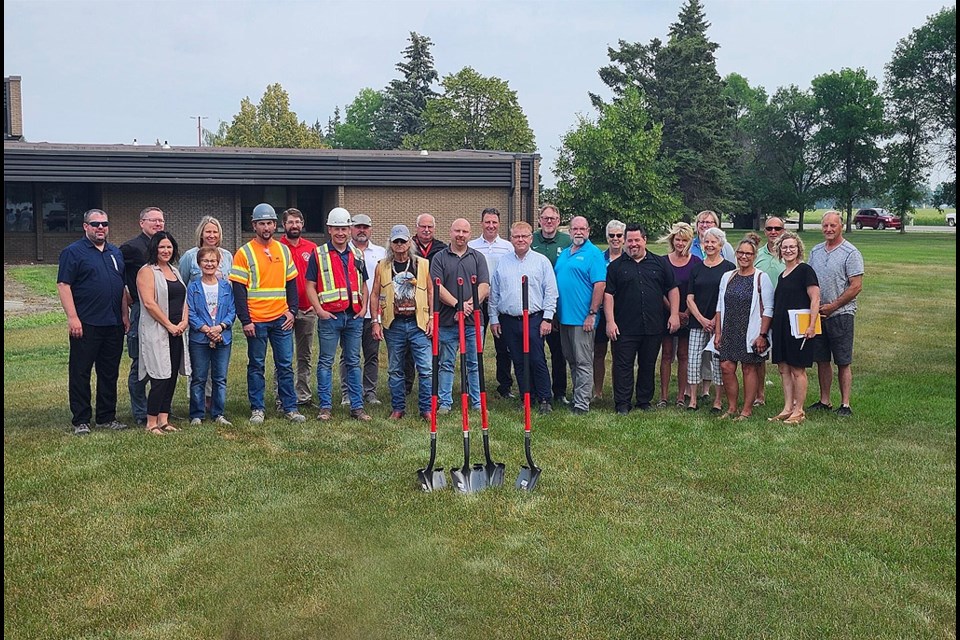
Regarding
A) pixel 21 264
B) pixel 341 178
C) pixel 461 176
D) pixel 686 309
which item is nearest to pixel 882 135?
pixel 461 176

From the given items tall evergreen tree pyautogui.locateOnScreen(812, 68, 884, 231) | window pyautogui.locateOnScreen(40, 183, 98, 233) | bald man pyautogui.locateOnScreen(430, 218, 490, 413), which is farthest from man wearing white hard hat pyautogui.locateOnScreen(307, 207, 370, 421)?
tall evergreen tree pyautogui.locateOnScreen(812, 68, 884, 231)

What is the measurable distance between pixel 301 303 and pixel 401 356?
1221 mm

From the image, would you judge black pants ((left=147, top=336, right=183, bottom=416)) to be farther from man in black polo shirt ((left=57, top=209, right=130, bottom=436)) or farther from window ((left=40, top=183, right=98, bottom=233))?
window ((left=40, top=183, right=98, bottom=233))

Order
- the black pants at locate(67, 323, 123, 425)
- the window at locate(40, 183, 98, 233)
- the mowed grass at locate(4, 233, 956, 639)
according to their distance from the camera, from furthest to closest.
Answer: the window at locate(40, 183, 98, 233)
the black pants at locate(67, 323, 123, 425)
the mowed grass at locate(4, 233, 956, 639)

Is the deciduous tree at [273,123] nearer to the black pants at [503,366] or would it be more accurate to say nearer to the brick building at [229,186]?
the brick building at [229,186]

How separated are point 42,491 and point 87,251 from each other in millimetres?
2479

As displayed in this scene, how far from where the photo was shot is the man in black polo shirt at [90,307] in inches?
327

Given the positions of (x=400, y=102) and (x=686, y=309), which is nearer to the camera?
(x=686, y=309)

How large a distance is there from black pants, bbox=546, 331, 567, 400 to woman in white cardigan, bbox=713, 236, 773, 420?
5.86 feet

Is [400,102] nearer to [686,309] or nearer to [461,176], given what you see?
[461,176]

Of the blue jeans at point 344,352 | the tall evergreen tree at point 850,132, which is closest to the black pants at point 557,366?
the blue jeans at point 344,352

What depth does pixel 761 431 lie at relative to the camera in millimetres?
8562

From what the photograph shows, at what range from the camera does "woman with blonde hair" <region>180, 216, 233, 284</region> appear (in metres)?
8.76

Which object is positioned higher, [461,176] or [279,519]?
[461,176]
